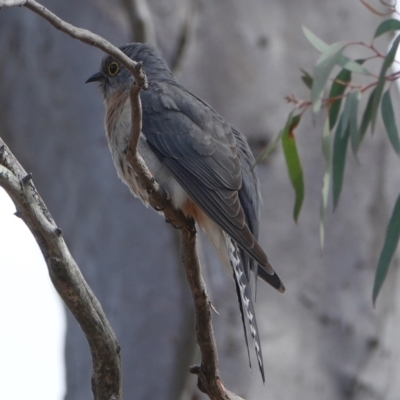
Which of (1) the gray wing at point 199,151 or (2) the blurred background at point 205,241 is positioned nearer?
(1) the gray wing at point 199,151

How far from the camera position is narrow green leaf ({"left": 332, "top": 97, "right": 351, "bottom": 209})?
4.54 m

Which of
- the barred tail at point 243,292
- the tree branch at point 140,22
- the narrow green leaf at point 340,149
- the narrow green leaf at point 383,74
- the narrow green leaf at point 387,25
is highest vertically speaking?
the tree branch at point 140,22

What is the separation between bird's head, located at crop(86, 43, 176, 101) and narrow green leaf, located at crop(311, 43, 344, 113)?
50.8 inches

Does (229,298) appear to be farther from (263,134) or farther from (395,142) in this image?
(395,142)

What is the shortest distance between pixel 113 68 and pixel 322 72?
5.87 ft

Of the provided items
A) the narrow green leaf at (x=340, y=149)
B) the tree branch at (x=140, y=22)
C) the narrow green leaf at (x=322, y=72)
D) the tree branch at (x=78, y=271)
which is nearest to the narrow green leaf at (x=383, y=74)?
the narrow green leaf at (x=322, y=72)

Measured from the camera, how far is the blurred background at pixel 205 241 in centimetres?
651

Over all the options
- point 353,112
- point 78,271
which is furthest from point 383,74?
point 78,271

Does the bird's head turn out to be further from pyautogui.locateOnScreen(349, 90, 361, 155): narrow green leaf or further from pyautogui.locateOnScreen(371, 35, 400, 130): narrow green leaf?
pyautogui.locateOnScreen(371, 35, 400, 130): narrow green leaf

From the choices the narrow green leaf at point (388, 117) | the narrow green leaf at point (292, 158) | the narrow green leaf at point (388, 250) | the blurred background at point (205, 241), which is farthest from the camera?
the blurred background at point (205, 241)

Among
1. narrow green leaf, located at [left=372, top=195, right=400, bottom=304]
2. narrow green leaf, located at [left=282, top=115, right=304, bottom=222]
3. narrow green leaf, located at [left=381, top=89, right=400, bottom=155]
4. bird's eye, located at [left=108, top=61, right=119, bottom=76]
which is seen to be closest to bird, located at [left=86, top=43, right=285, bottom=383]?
narrow green leaf, located at [left=282, top=115, right=304, bottom=222]

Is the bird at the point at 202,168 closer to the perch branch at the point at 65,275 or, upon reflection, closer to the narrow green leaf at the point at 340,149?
the narrow green leaf at the point at 340,149

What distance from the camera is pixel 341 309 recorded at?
669 cm

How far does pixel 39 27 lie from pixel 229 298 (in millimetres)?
3342
